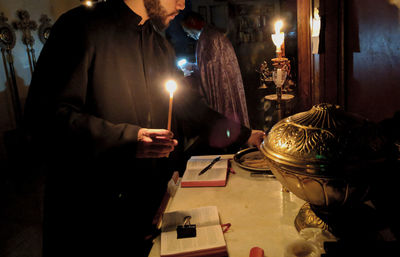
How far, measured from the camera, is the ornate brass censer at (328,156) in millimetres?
990

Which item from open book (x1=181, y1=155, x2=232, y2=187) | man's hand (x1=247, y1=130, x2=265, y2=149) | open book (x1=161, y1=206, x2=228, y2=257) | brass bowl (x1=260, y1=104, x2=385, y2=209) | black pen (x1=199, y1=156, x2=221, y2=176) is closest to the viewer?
brass bowl (x1=260, y1=104, x2=385, y2=209)

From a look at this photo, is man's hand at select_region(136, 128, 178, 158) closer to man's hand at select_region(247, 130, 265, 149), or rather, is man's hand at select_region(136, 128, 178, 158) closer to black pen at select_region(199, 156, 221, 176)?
black pen at select_region(199, 156, 221, 176)

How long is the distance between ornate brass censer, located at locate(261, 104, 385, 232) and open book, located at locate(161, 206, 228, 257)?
0.34 meters

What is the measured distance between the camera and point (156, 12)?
200 cm

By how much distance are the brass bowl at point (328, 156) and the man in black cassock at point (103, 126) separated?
61cm

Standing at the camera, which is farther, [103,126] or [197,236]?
[103,126]

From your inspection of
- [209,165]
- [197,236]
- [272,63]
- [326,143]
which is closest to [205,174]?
[209,165]

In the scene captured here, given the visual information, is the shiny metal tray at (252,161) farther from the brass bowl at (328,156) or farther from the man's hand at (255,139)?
the brass bowl at (328,156)

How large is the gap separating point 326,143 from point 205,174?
35.5 inches

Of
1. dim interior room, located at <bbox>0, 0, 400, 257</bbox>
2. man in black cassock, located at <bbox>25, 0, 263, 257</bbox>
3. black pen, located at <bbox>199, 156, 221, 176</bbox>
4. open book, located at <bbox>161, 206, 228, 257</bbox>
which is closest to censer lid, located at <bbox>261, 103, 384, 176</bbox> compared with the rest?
dim interior room, located at <bbox>0, 0, 400, 257</bbox>

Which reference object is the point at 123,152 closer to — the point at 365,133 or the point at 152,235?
the point at 152,235

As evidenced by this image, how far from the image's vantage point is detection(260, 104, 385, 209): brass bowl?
3.24 feet

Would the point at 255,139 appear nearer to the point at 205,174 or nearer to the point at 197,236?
the point at 205,174

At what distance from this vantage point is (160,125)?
2051mm
